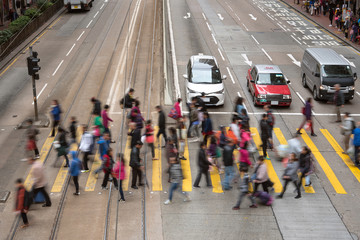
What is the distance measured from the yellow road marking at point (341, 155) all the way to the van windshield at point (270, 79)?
13.4ft

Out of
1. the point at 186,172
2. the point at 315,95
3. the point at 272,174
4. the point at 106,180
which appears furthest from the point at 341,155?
the point at 106,180

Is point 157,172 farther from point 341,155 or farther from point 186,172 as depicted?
point 341,155

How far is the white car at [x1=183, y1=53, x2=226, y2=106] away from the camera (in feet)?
74.5

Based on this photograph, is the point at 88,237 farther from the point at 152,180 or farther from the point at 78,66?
the point at 78,66

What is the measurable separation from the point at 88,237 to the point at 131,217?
4.83ft

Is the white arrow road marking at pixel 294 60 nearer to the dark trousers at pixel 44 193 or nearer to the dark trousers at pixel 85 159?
the dark trousers at pixel 85 159

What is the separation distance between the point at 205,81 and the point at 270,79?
3232mm

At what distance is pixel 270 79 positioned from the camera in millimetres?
23828

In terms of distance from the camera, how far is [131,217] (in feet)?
45.4

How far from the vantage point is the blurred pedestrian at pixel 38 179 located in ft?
44.2

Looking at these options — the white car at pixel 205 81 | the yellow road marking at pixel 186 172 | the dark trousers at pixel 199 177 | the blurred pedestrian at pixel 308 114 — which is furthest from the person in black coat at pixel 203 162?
the white car at pixel 205 81

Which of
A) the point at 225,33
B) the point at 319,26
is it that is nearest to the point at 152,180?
the point at 225,33

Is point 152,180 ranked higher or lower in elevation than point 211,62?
lower

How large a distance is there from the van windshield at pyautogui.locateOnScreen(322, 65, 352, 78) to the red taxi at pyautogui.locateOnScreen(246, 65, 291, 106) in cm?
210
